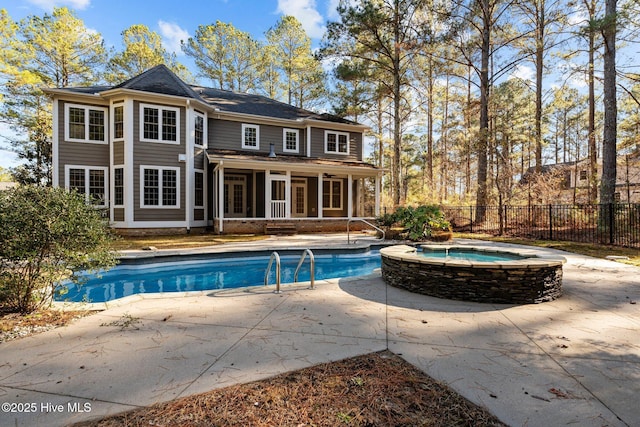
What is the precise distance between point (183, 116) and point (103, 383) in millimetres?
13701

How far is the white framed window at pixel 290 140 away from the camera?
17344 mm

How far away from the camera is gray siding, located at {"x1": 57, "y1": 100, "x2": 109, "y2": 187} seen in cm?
1311

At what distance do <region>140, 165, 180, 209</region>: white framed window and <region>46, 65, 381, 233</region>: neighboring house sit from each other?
38mm

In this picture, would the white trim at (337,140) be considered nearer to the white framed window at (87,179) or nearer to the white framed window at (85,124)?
the white framed window at (85,124)

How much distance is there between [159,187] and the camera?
13656mm

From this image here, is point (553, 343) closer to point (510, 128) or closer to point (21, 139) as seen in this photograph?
point (510, 128)

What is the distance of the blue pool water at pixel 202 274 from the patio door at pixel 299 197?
816 cm

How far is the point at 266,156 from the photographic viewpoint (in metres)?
15.6

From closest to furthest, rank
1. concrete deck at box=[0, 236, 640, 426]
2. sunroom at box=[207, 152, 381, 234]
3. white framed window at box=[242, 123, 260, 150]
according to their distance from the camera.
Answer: concrete deck at box=[0, 236, 640, 426] → sunroom at box=[207, 152, 381, 234] → white framed window at box=[242, 123, 260, 150]

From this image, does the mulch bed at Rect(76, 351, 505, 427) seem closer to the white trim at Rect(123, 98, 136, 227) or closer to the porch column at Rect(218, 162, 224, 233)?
the porch column at Rect(218, 162, 224, 233)

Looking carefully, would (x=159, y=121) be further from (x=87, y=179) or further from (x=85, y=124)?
(x=87, y=179)

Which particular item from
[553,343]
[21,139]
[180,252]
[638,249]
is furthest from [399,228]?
[21,139]

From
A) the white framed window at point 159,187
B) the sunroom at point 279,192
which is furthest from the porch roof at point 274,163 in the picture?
the white framed window at point 159,187

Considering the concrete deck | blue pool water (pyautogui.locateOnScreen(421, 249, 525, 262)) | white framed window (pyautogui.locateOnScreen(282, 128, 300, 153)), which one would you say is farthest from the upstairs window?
blue pool water (pyautogui.locateOnScreen(421, 249, 525, 262))
